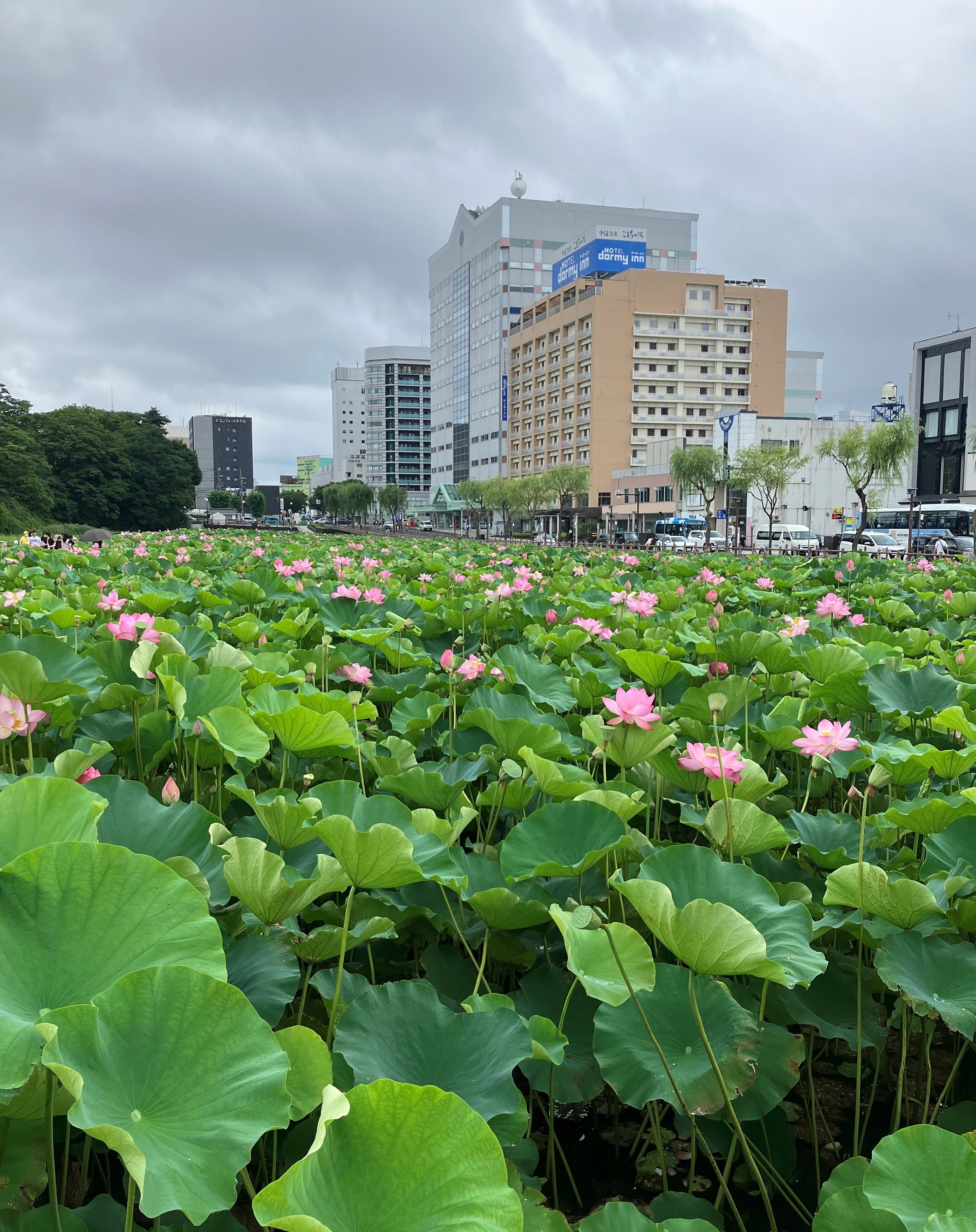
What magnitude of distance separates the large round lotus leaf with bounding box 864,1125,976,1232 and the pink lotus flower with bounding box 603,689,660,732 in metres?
0.64

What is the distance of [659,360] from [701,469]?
19918mm

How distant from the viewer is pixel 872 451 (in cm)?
2683

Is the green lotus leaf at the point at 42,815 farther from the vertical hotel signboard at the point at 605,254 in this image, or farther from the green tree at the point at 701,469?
the vertical hotel signboard at the point at 605,254

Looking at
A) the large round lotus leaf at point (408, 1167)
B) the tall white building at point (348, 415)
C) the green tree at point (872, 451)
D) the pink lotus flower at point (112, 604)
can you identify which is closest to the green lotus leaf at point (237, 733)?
the large round lotus leaf at point (408, 1167)

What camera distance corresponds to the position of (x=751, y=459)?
3541 centimetres

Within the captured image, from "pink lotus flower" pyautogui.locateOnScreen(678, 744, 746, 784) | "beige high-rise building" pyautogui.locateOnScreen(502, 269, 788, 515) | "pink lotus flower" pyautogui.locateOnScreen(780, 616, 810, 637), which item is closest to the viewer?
"pink lotus flower" pyautogui.locateOnScreen(678, 744, 746, 784)

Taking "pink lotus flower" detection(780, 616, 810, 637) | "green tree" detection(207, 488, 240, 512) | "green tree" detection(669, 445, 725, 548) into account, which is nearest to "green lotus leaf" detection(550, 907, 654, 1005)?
"pink lotus flower" detection(780, 616, 810, 637)

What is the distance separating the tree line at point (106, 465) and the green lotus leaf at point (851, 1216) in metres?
35.5

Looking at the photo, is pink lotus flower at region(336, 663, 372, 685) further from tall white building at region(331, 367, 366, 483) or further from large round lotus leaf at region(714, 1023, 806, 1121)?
tall white building at region(331, 367, 366, 483)

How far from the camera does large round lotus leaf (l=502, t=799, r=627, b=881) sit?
1077mm

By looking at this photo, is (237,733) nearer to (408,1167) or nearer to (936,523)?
(408,1167)

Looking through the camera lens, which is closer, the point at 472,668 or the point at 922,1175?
the point at 922,1175

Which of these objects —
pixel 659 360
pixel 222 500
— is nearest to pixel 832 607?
pixel 659 360

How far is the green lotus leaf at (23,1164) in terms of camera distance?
70 centimetres
